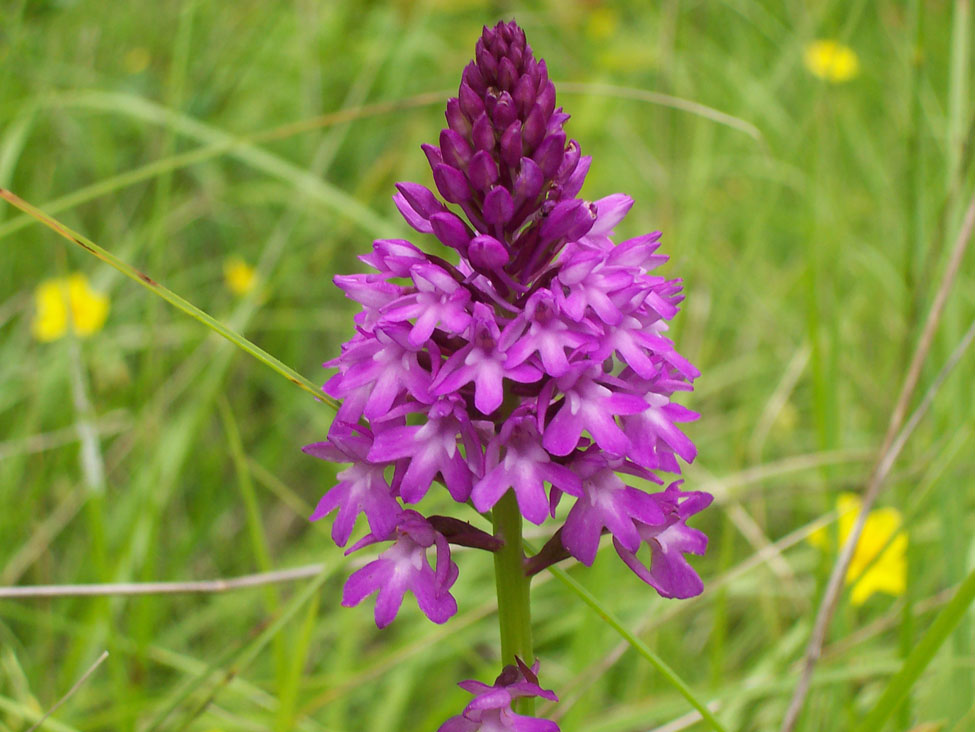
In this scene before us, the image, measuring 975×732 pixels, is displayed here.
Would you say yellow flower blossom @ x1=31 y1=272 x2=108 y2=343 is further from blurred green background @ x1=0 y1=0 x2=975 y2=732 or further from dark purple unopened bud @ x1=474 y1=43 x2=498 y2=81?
dark purple unopened bud @ x1=474 y1=43 x2=498 y2=81

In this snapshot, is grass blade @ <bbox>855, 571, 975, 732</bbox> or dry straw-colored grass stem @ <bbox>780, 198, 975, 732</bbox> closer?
grass blade @ <bbox>855, 571, 975, 732</bbox>

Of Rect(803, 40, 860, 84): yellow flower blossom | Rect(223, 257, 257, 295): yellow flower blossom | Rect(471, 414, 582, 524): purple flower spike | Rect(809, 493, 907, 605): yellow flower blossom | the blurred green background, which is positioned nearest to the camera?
Rect(471, 414, 582, 524): purple flower spike

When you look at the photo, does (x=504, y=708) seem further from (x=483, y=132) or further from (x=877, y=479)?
(x=877, y=479)

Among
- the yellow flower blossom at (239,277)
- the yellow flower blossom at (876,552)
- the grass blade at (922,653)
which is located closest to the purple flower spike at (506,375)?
the grass blade at (922,653)

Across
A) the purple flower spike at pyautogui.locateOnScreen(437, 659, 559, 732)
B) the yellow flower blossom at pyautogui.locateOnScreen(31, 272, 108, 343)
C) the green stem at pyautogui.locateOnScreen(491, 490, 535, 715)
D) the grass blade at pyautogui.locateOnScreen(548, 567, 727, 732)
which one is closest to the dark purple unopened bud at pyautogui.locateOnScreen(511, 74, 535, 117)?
the green stem at pyautogui.locateOnScreen(491, 490, 535, 715)

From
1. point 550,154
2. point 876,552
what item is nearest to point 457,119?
point 550,154

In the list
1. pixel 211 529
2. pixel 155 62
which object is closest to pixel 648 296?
pixel 211 529

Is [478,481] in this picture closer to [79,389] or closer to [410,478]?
[410,478]
